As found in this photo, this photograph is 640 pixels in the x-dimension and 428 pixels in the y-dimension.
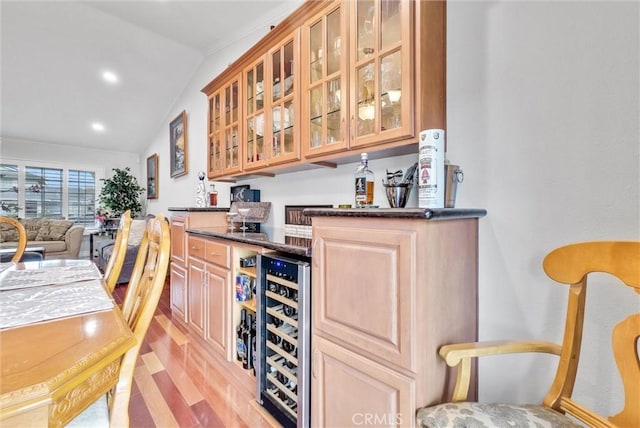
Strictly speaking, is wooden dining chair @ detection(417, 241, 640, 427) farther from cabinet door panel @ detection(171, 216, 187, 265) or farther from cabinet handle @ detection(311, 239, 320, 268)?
cabinet door panel @ detection(171, 216, 187, 265)

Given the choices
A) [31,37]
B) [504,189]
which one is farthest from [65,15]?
[504,189]

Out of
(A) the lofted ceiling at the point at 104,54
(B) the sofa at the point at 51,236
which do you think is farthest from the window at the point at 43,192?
(A) the lofted ceiling at the point at 104,54

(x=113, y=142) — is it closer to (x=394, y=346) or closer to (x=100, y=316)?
(x=100, y=316)

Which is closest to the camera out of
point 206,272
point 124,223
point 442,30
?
point 442,30

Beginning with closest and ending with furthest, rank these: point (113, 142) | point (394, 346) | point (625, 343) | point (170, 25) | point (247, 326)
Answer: point (625, 343)
point (394, 346)
point (247, 326)
point (170, 25)
point (113, 142)

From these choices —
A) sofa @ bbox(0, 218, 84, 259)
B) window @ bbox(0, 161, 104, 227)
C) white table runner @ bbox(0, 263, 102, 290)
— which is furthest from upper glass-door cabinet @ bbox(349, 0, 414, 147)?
window @ bbox(0, 161, 104, 227)

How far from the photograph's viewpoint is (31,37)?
3.33 m

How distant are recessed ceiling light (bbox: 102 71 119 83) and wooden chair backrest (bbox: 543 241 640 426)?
530cm

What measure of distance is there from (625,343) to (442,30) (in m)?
1.37

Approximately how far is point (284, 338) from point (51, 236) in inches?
230

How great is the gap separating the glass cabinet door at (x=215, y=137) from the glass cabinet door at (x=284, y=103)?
0.92m

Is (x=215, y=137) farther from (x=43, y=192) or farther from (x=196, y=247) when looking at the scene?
(x=43, y=192)

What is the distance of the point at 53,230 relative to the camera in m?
5.04

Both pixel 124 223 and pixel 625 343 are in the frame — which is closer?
pixel 625 343
